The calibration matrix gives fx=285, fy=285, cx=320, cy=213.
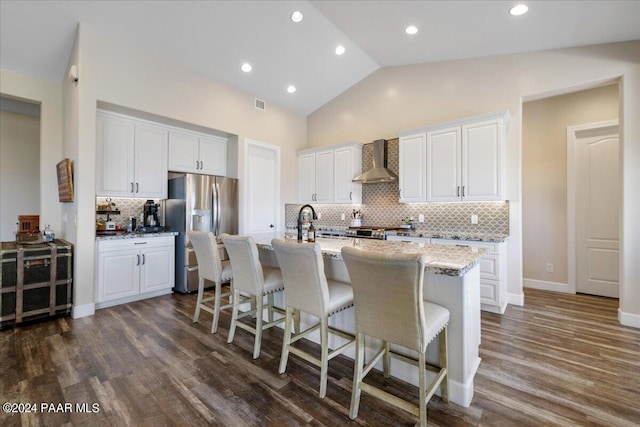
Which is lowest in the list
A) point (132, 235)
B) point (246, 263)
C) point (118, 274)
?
point (118, 274)

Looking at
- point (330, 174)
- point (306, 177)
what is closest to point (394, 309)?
point (330, 174)

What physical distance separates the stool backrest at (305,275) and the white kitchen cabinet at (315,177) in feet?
11.1

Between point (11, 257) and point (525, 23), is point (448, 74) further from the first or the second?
point (11, 257)

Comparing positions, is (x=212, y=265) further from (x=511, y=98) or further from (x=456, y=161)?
(x=511, y=98)

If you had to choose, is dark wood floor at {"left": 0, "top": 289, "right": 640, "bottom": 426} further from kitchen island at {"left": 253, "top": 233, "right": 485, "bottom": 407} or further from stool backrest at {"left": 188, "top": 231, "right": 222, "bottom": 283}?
stool backrest at {"left": 188, "top": 231, "right": 222, "bottom": 283}

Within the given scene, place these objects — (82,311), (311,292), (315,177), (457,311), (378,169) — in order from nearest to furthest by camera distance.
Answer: (457,311), (311,292), (82,311), (378,169), (315,177)

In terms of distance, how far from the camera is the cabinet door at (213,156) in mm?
4899

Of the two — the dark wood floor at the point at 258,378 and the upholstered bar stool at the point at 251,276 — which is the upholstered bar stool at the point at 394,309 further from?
the upholstered bar stool at the point at 251,276

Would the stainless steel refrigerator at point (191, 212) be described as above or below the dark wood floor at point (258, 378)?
above

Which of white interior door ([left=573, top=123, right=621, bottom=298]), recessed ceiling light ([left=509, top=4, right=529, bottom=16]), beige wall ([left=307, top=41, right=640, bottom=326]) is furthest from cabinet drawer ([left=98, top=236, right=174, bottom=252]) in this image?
white interior door ([left=573, top=123, right=621, bottom=298])

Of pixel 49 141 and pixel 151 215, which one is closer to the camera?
pixel 49 141

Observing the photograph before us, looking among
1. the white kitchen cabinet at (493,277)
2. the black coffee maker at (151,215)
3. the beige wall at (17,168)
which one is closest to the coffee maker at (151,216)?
the black coffee maker at (151,215)

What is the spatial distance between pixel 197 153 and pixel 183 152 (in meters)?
0.23

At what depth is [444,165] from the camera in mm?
3992
